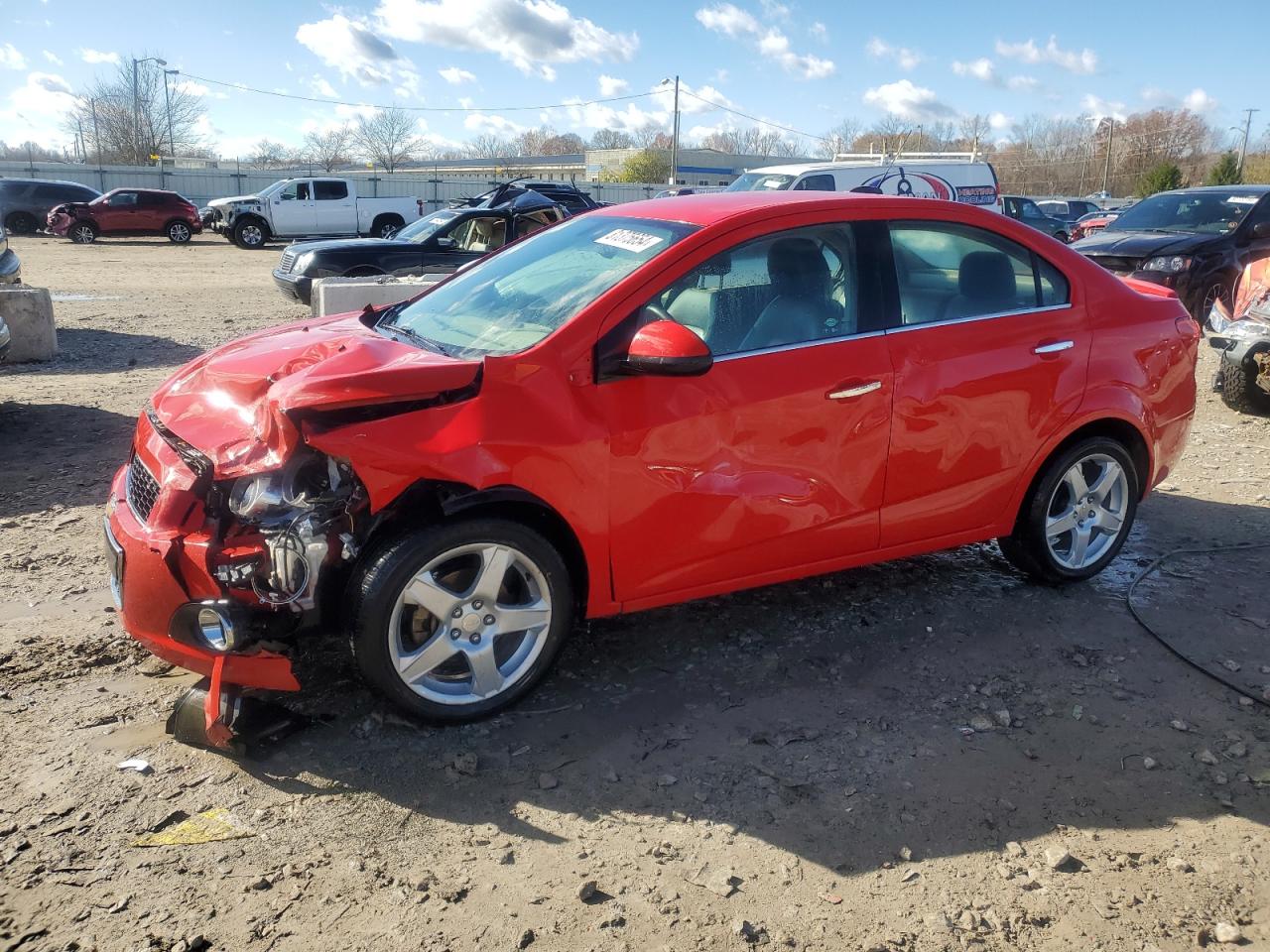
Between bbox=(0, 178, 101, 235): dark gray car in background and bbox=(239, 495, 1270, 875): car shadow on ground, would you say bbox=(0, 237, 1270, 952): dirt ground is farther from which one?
bbox=(0, 178, 101, 235): dark gray car in background

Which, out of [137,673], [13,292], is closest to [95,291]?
[13,292]

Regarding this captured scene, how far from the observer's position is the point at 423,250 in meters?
13.1

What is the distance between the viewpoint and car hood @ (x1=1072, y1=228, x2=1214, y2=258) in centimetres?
1160

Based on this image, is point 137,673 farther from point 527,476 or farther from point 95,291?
point 95,291

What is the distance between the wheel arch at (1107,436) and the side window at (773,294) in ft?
3.80

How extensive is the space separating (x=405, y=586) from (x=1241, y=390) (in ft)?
24.6

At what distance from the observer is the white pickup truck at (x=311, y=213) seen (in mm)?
29484

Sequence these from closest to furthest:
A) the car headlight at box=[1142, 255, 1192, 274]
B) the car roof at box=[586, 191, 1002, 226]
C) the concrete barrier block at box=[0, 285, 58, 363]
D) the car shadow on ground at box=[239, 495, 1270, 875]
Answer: the car shadow on ground at box=[239, 495, 1270, 875], the car roof at box=[586, 191, 1002, 226], the concrete barrier block at box=[0, 285, 58, 363], the car headlight at box=[1142, 255, 1192, 274]

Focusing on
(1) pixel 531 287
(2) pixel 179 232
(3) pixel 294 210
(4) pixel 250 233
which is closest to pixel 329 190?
(3) pixel 294 210

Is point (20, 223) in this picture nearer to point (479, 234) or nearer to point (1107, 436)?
point (479, 234)

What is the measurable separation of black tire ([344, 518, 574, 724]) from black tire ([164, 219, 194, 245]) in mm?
30729

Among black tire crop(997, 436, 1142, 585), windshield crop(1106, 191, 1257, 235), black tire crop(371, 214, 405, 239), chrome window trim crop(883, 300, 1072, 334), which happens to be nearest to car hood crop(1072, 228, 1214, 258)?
windshield crop(1106, 191, 1257, 235)

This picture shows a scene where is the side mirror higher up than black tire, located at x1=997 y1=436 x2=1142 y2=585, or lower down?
higher up

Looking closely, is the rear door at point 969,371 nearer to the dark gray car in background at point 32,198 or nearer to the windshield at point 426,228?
the windshield at point 426,228
